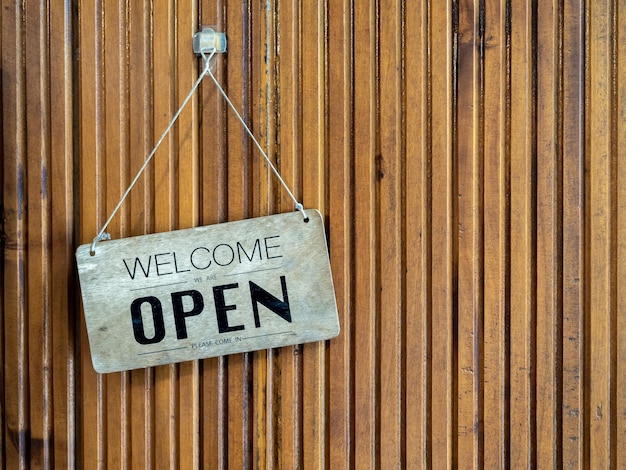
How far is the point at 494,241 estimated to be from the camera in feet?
1.61

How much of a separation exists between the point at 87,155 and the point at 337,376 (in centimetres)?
32

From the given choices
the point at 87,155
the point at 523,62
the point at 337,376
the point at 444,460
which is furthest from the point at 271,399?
the point at 523,62

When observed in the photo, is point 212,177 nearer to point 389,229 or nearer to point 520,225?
point 389,229

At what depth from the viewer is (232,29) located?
1.60ft

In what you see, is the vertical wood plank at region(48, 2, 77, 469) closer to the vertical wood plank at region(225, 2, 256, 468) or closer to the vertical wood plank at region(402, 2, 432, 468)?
the vertical wood plank at region(225, 2, 256, 468)

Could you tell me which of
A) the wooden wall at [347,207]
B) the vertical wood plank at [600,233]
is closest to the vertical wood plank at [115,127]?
the wooden wall at [347,207]

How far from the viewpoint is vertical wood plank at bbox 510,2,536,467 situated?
49 cm

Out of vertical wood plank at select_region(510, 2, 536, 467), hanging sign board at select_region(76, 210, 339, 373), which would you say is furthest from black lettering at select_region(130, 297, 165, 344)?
vertical wood plank at select_region(510, 2, 536, 467)

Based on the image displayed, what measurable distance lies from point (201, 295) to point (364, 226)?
0.17m

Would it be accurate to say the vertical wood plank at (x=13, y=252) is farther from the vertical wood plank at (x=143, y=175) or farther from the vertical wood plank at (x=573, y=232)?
the vertical wood plank at (x=573, y=232)

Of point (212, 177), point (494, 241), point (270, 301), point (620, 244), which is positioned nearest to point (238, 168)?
point (212, 177)

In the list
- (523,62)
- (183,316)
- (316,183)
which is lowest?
(183,316)

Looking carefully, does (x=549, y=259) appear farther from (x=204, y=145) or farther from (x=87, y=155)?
(x=87, y=155)

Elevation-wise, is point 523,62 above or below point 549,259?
above
